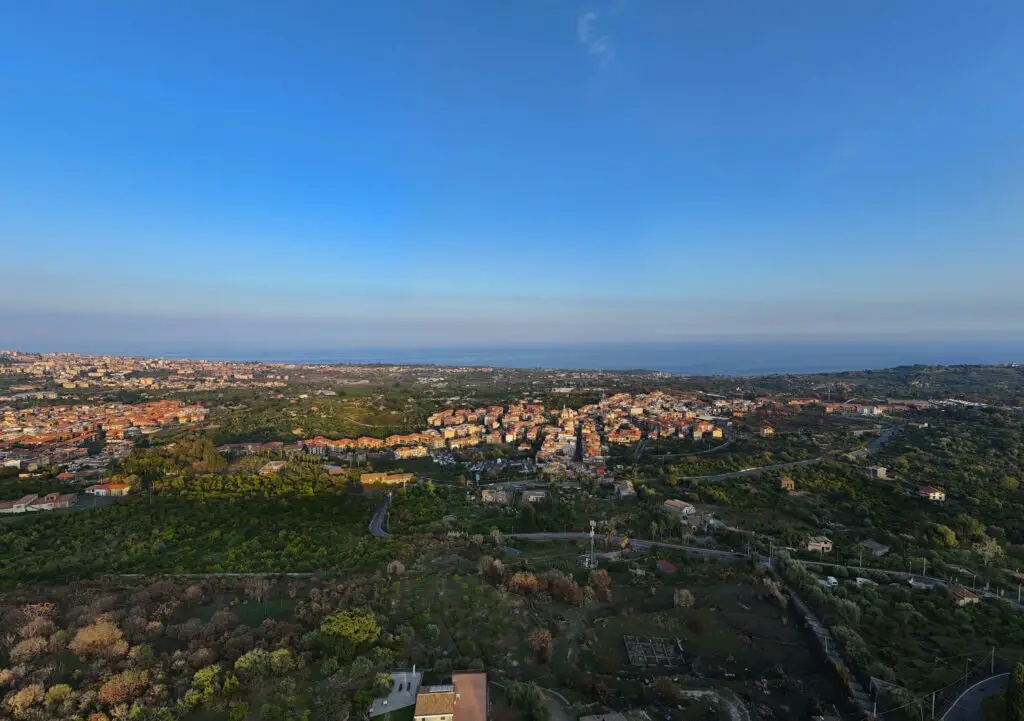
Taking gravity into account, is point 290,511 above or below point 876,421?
below

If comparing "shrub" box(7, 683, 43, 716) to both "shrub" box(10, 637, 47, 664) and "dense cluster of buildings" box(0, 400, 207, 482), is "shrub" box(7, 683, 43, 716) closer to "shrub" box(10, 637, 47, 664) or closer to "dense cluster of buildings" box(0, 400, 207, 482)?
"shrub" box(10, 637, 47, 664)

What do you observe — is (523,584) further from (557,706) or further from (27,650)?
(27,650)

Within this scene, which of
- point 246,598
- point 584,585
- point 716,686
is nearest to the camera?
point 716,686

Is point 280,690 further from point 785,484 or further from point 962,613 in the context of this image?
point 785,484

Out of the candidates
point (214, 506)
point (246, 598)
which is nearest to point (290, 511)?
point (214, 506)

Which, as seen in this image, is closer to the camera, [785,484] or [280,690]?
[280,690]

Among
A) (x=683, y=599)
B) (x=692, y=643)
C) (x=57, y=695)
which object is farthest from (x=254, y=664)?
(x=683, y=599)

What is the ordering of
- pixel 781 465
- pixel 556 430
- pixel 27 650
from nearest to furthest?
pixel 27 650
pixel 781 465
pixel 556 430
